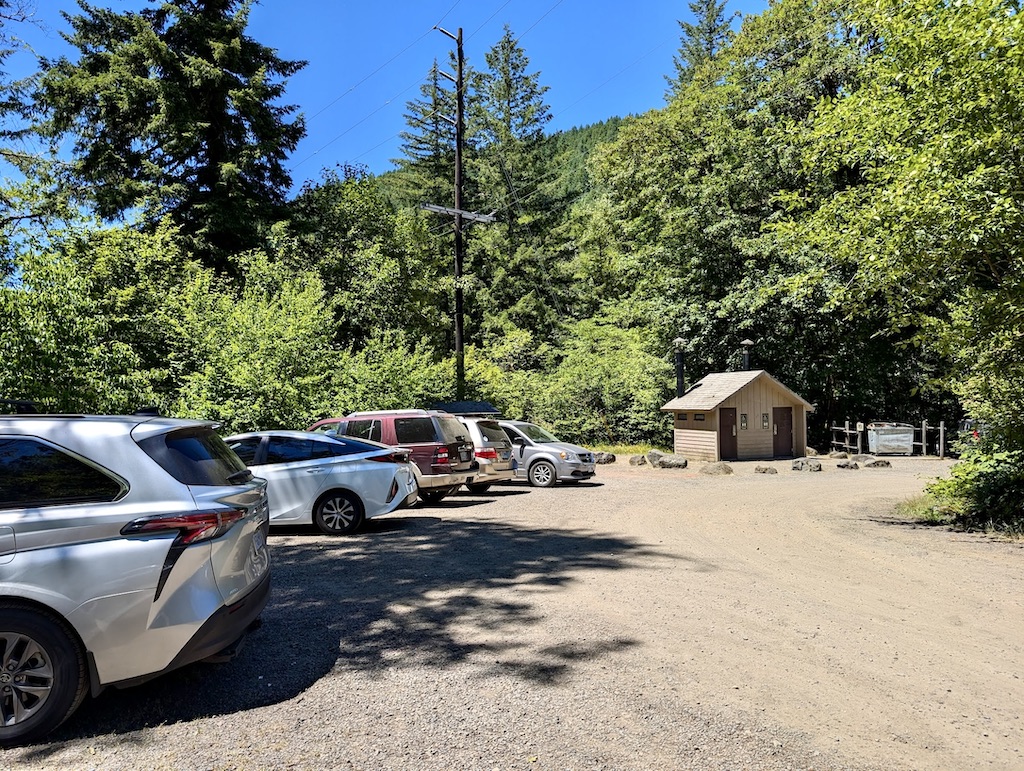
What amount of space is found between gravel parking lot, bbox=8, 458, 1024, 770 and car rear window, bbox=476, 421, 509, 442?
21.7 feet

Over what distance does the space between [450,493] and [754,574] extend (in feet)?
30.2

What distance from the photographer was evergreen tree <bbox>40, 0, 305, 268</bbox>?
24406 millimetres

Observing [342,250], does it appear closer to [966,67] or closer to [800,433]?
[800,433]

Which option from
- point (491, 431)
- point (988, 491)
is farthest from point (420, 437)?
point (988, 491)

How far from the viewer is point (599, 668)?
439cm

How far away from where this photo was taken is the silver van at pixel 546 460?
16969 mm

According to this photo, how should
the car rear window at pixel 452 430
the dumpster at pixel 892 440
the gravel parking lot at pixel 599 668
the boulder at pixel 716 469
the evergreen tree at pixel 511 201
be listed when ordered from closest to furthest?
the gravel parking lot at pixel 599 668 < the car rear window at pixel 452 430 < the boulder at pixel 716 469 < the dumpster at pixel 892 440 < the evergreen tree at pixel 511 201

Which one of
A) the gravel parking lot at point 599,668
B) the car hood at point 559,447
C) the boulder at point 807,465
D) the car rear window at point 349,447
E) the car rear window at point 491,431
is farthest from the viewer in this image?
the boulder at point 807,465

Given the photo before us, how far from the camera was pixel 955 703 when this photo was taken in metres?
3.90

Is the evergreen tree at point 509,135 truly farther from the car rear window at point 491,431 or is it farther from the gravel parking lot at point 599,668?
the gravel parking lot at point 599,668

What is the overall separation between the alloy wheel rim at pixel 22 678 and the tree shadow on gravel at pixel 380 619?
8.9 inches

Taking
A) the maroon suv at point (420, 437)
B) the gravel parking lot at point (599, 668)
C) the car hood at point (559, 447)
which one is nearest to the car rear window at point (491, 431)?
the car hood at point (559, 447)

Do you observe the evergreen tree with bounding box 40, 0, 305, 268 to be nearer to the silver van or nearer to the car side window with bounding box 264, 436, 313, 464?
the silver van

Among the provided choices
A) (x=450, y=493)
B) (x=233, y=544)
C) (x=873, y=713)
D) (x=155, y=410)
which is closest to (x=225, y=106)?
(x=450, y=493)
